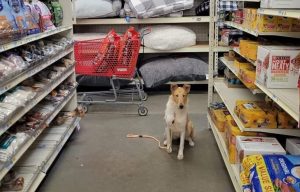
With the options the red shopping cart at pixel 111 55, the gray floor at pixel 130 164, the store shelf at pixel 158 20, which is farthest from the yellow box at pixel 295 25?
the store shelf at pixel 158 20

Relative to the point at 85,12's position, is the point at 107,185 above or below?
below

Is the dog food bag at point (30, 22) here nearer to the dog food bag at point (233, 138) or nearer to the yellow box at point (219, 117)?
the dog food bag at point (233, 138)

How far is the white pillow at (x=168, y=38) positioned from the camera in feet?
16.8

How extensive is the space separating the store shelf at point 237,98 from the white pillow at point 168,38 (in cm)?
148

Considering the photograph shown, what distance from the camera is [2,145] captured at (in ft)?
7.24

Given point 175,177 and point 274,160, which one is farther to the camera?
point 175,177

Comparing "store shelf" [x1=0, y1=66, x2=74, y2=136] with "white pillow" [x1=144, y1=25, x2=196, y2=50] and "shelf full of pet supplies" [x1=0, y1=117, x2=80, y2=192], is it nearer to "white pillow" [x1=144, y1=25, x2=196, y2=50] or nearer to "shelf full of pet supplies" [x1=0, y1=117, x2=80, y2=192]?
"shelf full of pet supplies" [x1=0, y1=117, x2=80, y2=192]

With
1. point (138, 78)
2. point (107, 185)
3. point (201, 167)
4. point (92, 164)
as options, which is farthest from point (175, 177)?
point (138, 78)

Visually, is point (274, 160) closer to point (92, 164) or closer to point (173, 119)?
point (173, 119)

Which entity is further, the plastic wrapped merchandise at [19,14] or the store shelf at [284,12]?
the plastic wrapped merchandise at [19,14]

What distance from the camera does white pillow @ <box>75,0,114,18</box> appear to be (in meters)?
5.08

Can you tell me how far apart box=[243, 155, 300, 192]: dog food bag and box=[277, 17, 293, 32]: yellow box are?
2.50ft

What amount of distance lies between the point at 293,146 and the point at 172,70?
325 cm

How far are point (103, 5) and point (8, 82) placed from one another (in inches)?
127
